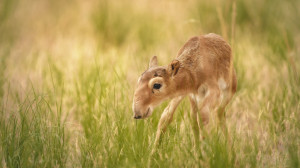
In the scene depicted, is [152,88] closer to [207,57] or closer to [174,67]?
[174,67]

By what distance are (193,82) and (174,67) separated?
199mm

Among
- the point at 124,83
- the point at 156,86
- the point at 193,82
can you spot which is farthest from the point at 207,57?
the point at 124,83

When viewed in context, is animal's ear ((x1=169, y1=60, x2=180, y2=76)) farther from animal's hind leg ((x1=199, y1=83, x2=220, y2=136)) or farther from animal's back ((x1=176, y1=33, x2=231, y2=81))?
animal's hind leg ((x1=199, y1=83, x2=220, y2=136))

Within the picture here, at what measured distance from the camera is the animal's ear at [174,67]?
2527mm

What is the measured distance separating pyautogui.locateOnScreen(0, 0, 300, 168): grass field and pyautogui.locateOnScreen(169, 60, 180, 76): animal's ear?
290 millimetres

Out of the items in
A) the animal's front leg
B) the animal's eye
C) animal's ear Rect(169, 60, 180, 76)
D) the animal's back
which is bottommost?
the animal's front leg

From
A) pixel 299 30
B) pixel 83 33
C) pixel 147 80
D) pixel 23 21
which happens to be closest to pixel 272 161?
pixel 147 80

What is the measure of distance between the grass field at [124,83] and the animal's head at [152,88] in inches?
8.2

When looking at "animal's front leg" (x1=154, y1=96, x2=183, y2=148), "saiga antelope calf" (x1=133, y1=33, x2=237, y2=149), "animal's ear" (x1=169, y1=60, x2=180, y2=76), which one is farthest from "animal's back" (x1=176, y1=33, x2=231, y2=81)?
"animal's front leg" (x1=154, y1=96, x2=183, y2=148)

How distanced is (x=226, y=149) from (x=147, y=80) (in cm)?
63

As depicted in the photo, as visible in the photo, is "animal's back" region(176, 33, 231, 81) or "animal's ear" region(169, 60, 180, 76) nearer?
"animal's ear" region(169, 60, 180, 76)

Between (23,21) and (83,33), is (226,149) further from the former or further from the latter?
(23,21)

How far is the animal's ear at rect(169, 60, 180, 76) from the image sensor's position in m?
2.53

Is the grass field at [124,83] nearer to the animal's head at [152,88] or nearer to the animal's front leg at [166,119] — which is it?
the animal's front leg at [166,119]
